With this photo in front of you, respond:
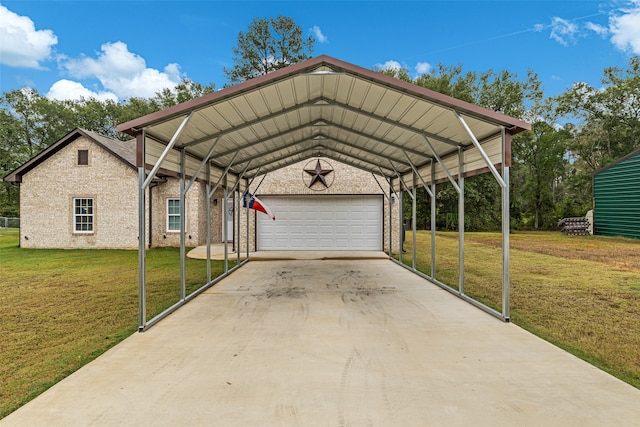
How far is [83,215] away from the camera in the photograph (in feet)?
50.7

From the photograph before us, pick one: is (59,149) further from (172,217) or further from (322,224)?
Answer: (322,224)

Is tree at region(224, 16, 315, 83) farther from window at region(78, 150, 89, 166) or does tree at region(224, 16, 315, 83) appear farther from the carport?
the carport

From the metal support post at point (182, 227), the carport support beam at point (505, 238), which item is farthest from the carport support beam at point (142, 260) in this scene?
Answer: the carport support beam at point (505, 238)

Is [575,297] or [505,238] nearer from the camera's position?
[505,238]

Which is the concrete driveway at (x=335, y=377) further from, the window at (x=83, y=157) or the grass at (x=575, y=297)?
the window at (x=83, y=157)

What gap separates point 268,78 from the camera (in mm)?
5121

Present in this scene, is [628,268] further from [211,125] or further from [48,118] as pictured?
[48,118]

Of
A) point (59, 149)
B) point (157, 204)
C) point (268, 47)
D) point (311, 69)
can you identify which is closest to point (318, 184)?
point (157, 204)

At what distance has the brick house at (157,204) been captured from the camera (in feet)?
47.3

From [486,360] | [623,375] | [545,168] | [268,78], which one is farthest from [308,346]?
[545,168]

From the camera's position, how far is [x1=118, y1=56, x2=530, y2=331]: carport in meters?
5.15

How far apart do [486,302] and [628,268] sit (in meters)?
6.34

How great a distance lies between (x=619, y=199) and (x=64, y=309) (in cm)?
2503

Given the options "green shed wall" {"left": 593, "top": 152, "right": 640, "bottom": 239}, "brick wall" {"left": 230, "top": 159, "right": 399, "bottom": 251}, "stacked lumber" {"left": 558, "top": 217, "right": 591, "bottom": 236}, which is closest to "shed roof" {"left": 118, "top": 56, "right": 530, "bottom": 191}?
"brick wall" {"left": 230, "top": 159, "right": 399, "bottom": 251}
